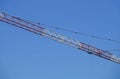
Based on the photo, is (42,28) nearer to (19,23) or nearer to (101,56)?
(19,23)

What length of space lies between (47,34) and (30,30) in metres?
2.78

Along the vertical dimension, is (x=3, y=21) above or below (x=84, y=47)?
above

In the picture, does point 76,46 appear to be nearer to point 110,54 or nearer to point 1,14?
point 110,54

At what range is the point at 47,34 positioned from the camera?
118ft

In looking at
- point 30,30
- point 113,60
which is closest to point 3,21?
point 30,30

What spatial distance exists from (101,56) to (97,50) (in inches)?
46.4

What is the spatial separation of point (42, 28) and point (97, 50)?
31.0ft

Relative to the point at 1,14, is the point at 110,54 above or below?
below

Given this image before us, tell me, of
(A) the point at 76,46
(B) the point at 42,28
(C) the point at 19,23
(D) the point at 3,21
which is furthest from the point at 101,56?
(D) the point at 3,21

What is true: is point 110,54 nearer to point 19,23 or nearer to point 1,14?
point 19,23

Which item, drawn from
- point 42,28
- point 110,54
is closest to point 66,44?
point 42,28

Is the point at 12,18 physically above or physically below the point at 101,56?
above

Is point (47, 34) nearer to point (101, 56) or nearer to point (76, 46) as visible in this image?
point (76, 46)

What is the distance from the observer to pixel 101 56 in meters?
35.8
